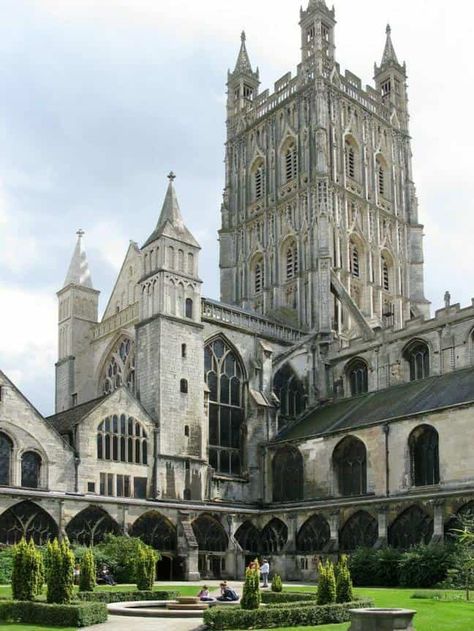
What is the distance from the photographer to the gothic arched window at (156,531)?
49656mm

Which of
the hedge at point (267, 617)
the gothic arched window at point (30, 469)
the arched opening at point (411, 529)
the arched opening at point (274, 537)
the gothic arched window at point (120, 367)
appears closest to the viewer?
the hedge at point (267, 617)

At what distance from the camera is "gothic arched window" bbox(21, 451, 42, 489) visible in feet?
156

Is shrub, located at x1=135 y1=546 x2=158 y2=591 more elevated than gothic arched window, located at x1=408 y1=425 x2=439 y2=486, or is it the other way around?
gothic arched window, located at x1=408 y1=425 x2=439 y2=486

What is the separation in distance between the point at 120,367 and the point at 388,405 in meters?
18.4

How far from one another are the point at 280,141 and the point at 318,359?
21.8m

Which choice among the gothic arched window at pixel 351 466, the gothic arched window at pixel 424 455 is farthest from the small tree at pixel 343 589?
the gothic arched window at pixel 351 466

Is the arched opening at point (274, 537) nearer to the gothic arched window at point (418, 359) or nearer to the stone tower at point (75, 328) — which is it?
the gothic arched window at point (418, 359)

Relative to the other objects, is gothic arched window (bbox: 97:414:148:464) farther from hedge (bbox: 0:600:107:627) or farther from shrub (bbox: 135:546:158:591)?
hedge (bbox: 0:600:107:627)

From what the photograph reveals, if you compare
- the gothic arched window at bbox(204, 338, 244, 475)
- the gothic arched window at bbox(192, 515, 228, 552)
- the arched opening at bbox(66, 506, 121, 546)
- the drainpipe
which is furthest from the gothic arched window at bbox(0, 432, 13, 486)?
the drainpipe

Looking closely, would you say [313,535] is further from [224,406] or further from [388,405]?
[224,406]

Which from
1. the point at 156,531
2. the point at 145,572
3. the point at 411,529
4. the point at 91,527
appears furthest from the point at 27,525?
the point at 411,529

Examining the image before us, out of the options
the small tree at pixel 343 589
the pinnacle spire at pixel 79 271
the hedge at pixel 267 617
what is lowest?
the hedge at pixel 267 617

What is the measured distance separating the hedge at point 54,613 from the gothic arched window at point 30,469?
21550mm

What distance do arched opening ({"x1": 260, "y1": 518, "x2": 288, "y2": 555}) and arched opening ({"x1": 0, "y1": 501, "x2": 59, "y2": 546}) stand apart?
1382 centimetres
